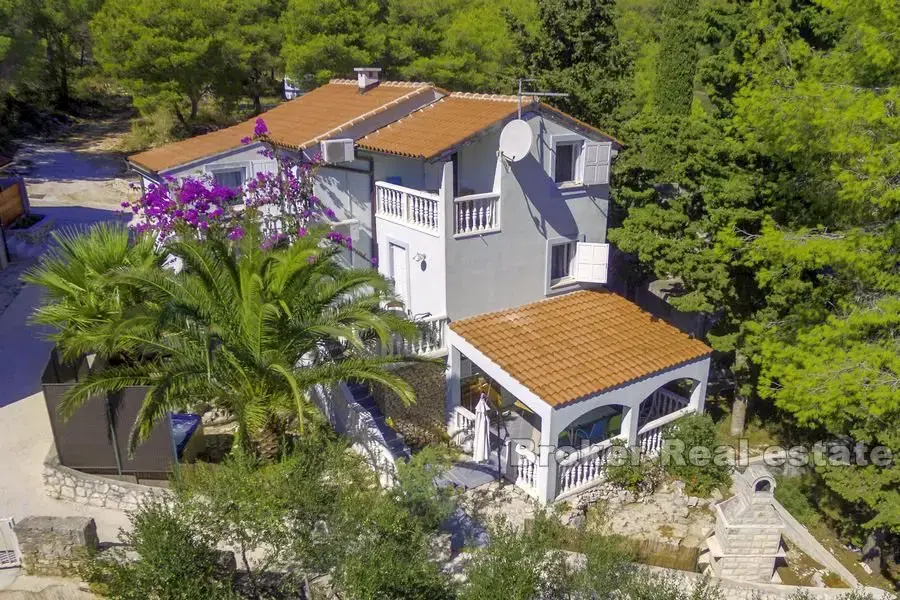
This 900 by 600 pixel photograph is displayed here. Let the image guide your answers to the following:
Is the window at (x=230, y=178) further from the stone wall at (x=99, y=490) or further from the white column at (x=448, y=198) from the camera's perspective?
the stone wall at (x=99, y=490)

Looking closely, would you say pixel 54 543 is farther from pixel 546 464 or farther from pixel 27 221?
pixel 27 221

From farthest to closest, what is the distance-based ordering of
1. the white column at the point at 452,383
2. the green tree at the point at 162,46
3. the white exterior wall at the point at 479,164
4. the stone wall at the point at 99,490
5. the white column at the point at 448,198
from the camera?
the green tree at the point at 162,46, the white exterior wall at the point at 479,164, the white column at the point at 452,383, the white column at the point at 448,198, the stone wall at the point at 99,490

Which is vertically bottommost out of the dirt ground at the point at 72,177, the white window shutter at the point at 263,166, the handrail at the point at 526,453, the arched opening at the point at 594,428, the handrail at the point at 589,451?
the arched opening at the point at 594,428

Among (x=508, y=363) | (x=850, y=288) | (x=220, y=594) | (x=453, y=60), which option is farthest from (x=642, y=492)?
(x=453, y=60)

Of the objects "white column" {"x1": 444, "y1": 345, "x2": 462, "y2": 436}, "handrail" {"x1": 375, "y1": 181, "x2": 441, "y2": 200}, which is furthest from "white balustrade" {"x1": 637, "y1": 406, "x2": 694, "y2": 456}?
"handrail" {"x1": 375, "y1": 181, "x2": 441, "y2": 200}

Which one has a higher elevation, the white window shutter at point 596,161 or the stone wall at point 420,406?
the white window shutter at point 596,161

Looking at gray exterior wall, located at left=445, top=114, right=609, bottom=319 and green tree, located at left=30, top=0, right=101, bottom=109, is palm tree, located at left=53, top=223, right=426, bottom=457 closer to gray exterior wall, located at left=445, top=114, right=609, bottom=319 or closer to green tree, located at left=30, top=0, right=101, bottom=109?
gray exterior wall, located at left=445, top=114, right=609, bottom=319

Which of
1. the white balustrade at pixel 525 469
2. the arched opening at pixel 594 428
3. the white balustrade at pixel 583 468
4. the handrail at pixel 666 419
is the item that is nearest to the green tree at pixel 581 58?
the handrail at pixel 666 419

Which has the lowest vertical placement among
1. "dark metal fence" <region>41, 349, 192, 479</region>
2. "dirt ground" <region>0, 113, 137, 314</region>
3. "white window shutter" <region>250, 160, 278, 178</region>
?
"dirt ground" <region>0, 113, 137, 314</region>
